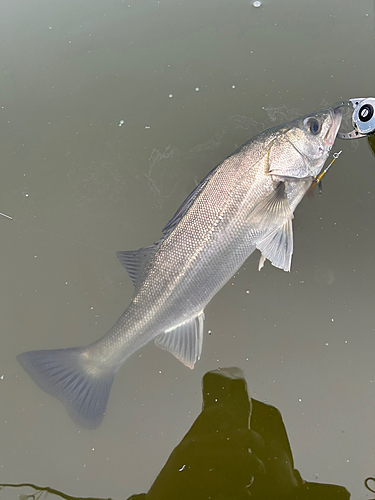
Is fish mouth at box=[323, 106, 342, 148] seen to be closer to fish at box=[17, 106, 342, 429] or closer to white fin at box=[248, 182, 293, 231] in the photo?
fish at box=[17, 106, 342, 429]

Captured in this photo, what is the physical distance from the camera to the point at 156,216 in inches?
88.4

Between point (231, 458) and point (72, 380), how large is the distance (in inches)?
44.4

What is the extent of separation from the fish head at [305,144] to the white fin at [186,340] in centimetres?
98

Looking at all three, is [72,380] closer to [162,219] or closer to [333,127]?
[162,219]

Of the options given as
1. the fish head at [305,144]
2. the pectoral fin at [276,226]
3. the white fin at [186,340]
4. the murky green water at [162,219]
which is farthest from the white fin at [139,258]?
the fish head at [305,144]

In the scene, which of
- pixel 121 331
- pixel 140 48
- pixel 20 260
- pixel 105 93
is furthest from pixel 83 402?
pixel 140 48

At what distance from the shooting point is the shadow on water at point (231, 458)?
2.01 meters

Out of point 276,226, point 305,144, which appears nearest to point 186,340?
point 276,226

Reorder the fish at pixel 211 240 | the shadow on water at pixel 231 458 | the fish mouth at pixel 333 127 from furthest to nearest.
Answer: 1. the shadow on water at pixel 231 458
2. the fish mouth at pixel 333 127
3. the fish at pixel 211 240

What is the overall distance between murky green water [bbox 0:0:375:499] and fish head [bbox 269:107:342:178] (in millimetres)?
368

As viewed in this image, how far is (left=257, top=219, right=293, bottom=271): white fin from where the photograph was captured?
1844mm

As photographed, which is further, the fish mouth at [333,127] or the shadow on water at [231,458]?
the shadow on water at [231,458]

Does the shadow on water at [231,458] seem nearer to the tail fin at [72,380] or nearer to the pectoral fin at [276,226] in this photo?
the tail fin at [72,380]

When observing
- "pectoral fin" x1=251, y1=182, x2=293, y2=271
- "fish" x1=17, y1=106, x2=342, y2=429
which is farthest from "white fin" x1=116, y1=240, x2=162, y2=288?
"pectoral fin" x1=251, y1=182, x2=293, y2=271
